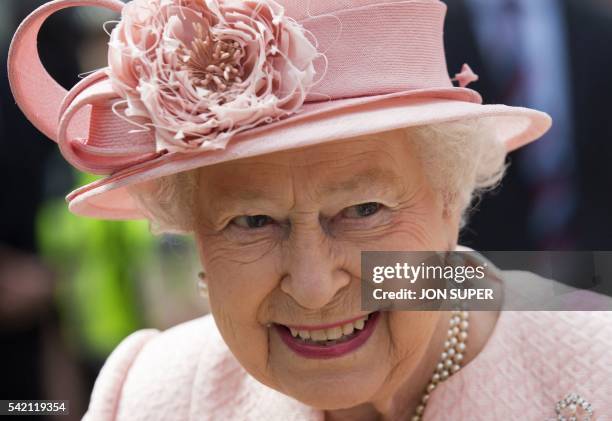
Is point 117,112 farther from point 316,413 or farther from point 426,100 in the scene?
point 316,413

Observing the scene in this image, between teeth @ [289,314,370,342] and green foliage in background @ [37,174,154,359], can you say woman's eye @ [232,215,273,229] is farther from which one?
green foliage in background @ [37,174,154,359]

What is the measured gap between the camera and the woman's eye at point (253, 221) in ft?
5.32

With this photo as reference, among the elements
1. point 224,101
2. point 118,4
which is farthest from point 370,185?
point 118,4

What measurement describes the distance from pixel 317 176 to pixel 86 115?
0.54m

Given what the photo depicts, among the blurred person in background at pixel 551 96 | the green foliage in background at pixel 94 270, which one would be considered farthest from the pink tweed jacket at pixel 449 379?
the blurred person in background at pixel 551 96

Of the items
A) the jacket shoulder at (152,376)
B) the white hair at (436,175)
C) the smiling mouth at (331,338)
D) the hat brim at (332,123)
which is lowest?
the jacket shoulder at (152,376)

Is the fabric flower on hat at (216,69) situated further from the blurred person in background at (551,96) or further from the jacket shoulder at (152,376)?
the blurred person in background at (551,96)

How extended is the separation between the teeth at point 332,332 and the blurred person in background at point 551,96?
1.44m

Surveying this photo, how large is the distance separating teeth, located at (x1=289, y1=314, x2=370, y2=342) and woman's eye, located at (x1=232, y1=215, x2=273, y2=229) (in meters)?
0.22

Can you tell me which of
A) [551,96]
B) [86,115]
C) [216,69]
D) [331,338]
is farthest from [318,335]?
[551,96]

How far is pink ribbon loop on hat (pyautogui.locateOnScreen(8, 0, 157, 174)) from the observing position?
154 cm

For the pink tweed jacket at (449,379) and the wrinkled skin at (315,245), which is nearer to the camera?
the wrinkled skin at (315,245)

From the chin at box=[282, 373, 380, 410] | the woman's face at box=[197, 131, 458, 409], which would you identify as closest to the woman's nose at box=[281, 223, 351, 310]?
the woman's face at box=[197, 131, 458, 409]

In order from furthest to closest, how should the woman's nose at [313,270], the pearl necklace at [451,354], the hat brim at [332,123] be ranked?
the pearl necklace at [451,354] → the woman's nose at [313,270] → the hat brim at [332,123]
